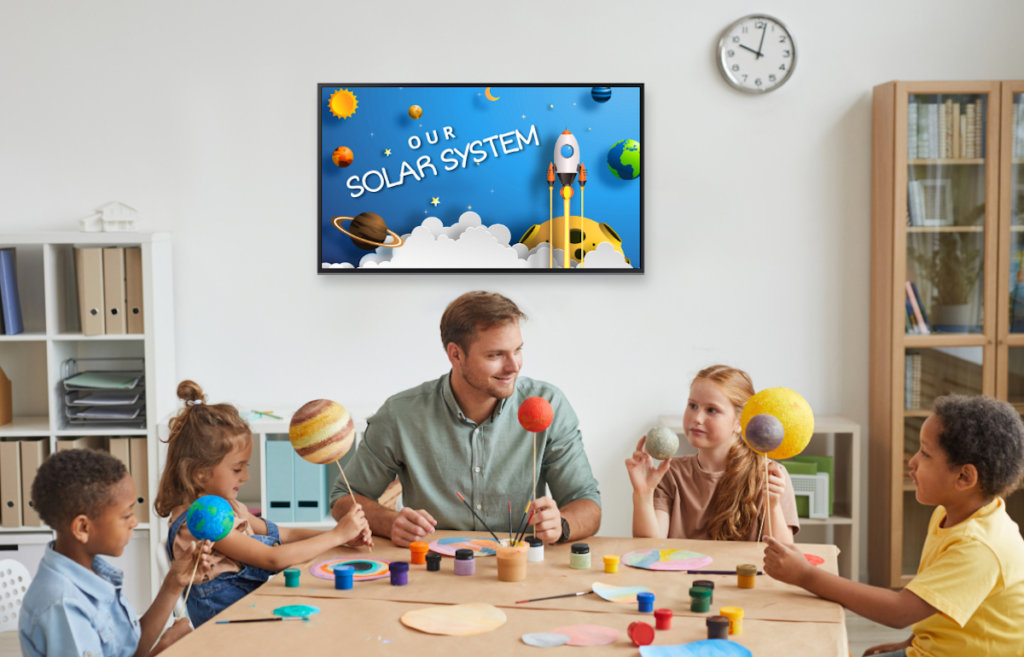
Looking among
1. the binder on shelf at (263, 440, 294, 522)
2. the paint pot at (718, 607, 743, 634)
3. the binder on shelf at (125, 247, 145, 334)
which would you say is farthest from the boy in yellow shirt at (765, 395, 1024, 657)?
the binder on shelf at (125, 247, 145, 334)

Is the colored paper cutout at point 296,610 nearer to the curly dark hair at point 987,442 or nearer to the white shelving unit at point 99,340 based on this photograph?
the curly dark hair at point 987,442

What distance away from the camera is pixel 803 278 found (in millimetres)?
3938

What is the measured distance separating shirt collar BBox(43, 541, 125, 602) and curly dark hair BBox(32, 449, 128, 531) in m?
0.05

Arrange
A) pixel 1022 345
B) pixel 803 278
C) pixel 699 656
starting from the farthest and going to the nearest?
pixel 803 278 < pixel 1022 345 < pixel 699 656

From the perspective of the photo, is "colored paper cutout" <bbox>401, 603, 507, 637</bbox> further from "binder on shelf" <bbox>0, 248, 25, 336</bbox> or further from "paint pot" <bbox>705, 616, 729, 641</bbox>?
"binder on shelf" <bbox>0, 248, 25, 336</bbox>

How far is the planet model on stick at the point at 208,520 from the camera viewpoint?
184 centimetres

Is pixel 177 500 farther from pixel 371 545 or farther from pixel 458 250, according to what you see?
pixel 458 250

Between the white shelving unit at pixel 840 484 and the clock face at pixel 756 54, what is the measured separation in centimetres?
135

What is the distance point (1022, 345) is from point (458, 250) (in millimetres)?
2204

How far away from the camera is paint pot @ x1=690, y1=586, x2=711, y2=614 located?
5.76ft

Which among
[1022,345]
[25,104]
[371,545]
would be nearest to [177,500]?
[371,545]

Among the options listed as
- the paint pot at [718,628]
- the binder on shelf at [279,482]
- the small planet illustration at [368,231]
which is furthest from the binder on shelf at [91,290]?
the paint pot at [718,628]

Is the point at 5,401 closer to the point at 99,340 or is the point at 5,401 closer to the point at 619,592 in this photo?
the point at 99,340

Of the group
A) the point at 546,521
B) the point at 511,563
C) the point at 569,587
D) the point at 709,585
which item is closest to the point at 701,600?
the point at 709,585
